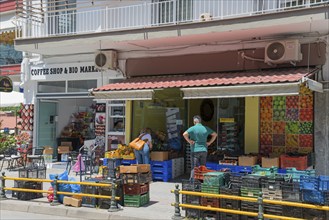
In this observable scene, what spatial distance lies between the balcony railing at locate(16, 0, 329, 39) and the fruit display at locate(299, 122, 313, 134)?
3.11m

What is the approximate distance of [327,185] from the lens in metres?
6.90

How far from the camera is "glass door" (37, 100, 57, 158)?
1612cm

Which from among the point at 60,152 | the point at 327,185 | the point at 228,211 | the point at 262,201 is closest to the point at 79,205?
the point at 228,211

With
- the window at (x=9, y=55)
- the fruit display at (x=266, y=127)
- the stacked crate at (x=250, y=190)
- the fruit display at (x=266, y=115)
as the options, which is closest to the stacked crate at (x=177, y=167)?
the fruit display at (x=266, y=127)

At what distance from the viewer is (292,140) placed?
1137cm

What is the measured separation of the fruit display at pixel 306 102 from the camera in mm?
11125

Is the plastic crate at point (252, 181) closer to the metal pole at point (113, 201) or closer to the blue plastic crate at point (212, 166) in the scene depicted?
the metal pole at point (113, 201)

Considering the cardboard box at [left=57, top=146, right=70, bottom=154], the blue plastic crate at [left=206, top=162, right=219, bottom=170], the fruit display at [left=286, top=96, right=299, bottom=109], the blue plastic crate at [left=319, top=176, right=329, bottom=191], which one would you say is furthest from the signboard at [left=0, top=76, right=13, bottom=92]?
the blue plastic crate at [left=319, top=176, right=329, bottom=191]

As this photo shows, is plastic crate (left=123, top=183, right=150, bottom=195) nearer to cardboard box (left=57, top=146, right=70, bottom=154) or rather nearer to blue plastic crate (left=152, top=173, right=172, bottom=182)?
blue plastic crate (left=152, top=173, right=172, bottom=182)

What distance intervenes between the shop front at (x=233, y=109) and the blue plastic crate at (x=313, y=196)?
3133mm

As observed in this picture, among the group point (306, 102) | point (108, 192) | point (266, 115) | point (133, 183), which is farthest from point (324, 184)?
point (266, 115)

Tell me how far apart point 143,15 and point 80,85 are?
3.70 metres

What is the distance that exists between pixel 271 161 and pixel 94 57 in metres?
6.93

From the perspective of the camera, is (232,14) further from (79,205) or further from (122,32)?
(79,205)
